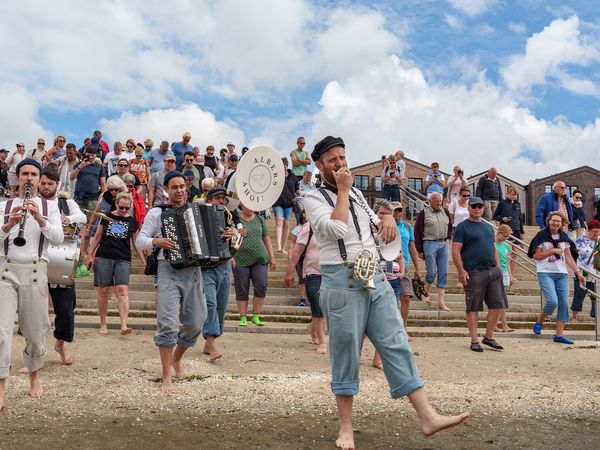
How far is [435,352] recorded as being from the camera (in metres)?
7.88

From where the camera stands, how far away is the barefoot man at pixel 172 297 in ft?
17.9

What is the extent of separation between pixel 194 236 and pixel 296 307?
206 inches

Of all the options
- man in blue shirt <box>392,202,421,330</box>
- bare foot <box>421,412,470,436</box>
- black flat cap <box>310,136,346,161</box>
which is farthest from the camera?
man in blue shirt <box>392,202,421,330</box>

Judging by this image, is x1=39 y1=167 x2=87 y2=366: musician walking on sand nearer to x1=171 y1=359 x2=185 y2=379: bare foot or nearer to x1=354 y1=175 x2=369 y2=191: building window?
x1=171 y1=359 x2=185 y2=379: bare foot

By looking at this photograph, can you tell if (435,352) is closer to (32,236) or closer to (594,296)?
(594,296)

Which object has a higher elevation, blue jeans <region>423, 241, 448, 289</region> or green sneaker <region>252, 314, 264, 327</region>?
blue jeans <region>423, 241, 448, 289</region>

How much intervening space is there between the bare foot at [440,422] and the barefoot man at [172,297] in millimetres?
2479

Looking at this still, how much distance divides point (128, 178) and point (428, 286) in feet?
19.6

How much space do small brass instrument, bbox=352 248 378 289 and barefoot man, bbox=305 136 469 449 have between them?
4cm

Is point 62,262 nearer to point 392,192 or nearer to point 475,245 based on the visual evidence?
point 475,245

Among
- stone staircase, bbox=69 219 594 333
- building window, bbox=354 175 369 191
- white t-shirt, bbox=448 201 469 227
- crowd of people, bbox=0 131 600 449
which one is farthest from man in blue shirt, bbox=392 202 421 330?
building window, bbox=354 175 369 191

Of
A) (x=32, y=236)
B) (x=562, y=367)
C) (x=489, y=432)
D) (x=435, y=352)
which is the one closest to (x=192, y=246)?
(x=32, y=236)

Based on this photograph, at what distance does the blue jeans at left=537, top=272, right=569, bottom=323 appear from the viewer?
30.0ft

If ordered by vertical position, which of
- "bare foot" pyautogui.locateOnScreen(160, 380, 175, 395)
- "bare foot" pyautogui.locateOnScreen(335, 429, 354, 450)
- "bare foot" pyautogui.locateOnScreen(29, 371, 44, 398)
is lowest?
"bare foot" pyautogui.locateOnScreen(335, 429, 354, 450)
